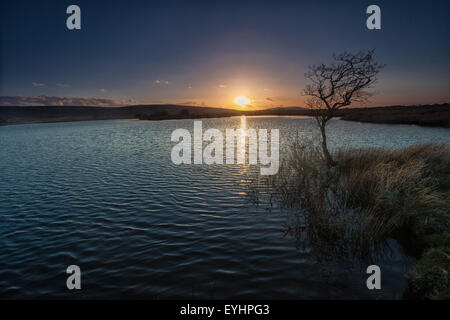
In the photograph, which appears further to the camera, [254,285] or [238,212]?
[238,212]

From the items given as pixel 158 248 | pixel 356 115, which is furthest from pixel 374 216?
pixel 356 115

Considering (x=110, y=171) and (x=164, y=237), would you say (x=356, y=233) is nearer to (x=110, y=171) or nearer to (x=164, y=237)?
(x=164, y=237)

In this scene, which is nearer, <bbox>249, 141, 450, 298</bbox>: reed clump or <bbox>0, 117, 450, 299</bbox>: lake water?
<bbox>0, 117, 450, 299</bbox>: lake water

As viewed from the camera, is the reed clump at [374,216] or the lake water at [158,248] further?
the reed clump at [374,216]

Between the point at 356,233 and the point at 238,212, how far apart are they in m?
5.04

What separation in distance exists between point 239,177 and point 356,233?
33.4 ft

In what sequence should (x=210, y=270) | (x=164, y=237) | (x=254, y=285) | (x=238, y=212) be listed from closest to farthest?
(x=254, y=285) → (x=210, y=270) → (x=164, y=237) → (x=238, y=212)

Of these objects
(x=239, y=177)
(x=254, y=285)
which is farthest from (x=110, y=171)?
(x=254, y=285)

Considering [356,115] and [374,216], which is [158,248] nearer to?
[374,216]

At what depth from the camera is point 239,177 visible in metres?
17.6
